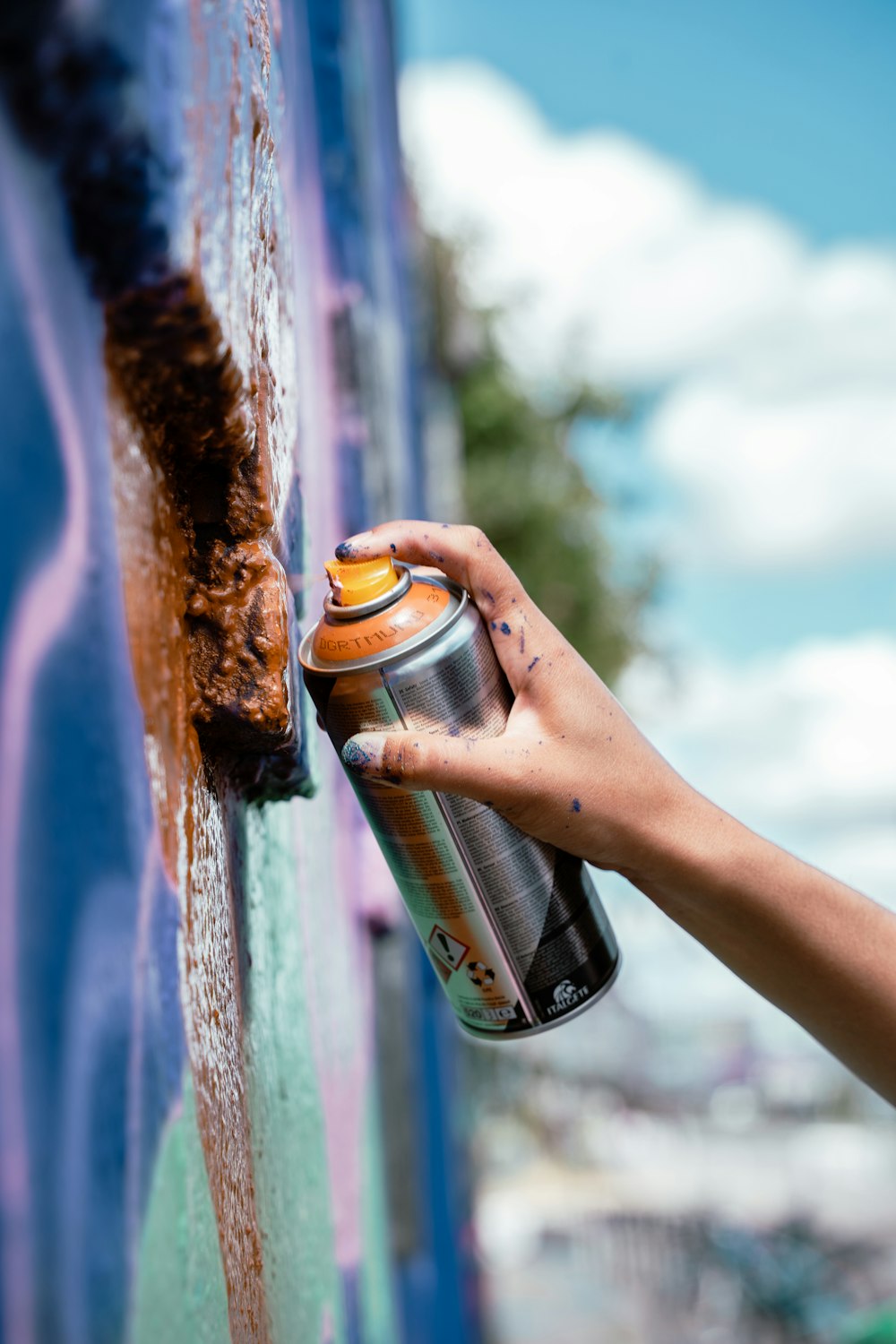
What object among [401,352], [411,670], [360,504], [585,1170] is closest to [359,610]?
[411,670]

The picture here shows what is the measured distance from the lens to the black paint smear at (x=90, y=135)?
0.65 m

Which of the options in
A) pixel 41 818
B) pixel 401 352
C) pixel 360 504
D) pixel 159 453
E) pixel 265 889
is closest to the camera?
pixel 41 818

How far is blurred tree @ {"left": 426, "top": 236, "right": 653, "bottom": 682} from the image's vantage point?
1027 cm

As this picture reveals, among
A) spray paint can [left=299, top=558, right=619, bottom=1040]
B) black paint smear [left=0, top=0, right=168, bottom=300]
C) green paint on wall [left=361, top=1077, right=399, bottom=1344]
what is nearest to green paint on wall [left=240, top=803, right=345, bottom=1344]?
spray paint can [left=299, top=558, right=619, bottom=1040]

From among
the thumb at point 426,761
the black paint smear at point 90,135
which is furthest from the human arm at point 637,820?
the black paint smear at point 90,135

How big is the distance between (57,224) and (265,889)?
882mm

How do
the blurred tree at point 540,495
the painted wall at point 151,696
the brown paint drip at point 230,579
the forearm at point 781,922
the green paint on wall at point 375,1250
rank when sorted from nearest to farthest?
the painted wall at point 151,696, the brown paint drip at point 230,579, the forearm at point 781,922, the green paint on wall at point 375,1250, the blurred tree at point 540,495

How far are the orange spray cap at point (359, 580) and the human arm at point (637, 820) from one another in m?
0.02

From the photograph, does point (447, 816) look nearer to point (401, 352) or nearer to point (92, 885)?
point (92, 885)

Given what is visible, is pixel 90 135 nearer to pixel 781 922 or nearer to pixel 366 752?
pixel 366 752

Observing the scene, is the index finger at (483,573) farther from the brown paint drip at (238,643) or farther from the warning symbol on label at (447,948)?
the warning symbol on label at (447,948)

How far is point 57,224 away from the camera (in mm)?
700

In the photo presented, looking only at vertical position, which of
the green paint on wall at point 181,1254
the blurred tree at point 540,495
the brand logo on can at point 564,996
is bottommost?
the blurred tree at point 540,495

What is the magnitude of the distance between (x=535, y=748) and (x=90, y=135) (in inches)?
26.2
